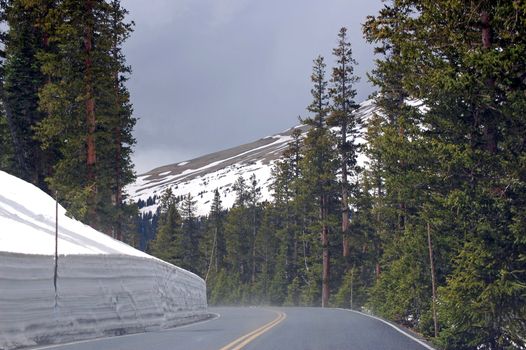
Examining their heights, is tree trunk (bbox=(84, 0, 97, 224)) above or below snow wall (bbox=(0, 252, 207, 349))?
above

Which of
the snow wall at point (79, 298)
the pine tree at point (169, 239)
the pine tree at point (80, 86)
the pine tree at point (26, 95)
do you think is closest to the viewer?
the snow wall at point (79, 298)

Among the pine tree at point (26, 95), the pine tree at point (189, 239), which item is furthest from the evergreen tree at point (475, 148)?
the pine tree at point (189, 239)

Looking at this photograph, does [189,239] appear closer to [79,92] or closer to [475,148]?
[79,92]

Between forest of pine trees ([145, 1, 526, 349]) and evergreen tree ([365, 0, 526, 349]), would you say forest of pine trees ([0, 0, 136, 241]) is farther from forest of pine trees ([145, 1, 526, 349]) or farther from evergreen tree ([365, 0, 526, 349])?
evergreen tree ([365, 0, 526, 349])

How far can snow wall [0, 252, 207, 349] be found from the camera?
39.2ft


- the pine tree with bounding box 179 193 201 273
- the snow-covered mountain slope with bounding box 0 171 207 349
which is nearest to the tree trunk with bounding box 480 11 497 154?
the snow-covered mountain slope with bounding box 0 171 207 349

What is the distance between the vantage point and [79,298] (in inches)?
569

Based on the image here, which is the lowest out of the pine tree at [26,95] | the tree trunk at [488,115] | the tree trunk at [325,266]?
the tree trunk at [325,266]

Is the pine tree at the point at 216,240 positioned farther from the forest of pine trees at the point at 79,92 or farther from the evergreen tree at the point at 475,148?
the evergreen tree at the point at 475,148

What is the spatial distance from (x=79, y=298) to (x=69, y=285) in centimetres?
50

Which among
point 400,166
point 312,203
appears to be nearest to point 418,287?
point 400,166

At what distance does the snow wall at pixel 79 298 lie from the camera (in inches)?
471

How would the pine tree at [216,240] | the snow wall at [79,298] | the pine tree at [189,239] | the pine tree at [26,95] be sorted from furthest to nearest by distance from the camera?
1. the pine tree at [216,240]
2. the pine tree at [189,239]
3. the pine tree at [26,95]
4. the snow wall at [79,298]

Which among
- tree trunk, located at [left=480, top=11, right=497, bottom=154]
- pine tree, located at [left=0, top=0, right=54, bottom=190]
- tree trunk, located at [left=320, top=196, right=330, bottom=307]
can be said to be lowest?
tree trunk, located at [left=320, top=196, right=330, bottom=307]
